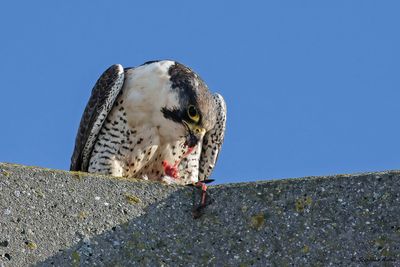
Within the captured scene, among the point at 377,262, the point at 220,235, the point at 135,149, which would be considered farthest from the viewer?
the point at 135,149

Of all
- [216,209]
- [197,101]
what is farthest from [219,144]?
[216,209]

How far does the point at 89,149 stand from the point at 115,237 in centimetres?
395

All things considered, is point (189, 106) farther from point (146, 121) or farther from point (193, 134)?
point (146, 121)

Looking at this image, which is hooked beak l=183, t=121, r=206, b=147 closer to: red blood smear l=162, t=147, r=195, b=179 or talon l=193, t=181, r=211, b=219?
red blood smear l=162, t=147, r=195, b=179

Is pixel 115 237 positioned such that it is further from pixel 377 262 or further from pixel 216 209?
pixel 377 262

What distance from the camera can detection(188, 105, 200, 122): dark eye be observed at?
7473 millimetres

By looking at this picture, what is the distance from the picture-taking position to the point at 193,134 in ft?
24.8

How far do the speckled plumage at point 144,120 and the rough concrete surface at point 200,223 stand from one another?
3.44 metres

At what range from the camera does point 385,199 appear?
372cm

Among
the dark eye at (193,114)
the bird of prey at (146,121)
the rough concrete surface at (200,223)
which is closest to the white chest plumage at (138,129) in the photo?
the bird of prey at (146,121)

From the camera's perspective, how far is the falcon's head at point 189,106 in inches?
292

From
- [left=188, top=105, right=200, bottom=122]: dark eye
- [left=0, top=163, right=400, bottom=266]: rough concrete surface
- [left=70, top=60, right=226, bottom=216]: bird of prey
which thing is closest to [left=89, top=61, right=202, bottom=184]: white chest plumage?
[left=70, top=60, right=226, bottom=216]: bird of prey

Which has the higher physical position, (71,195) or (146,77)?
(146,77)

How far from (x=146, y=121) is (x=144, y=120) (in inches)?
1.0
